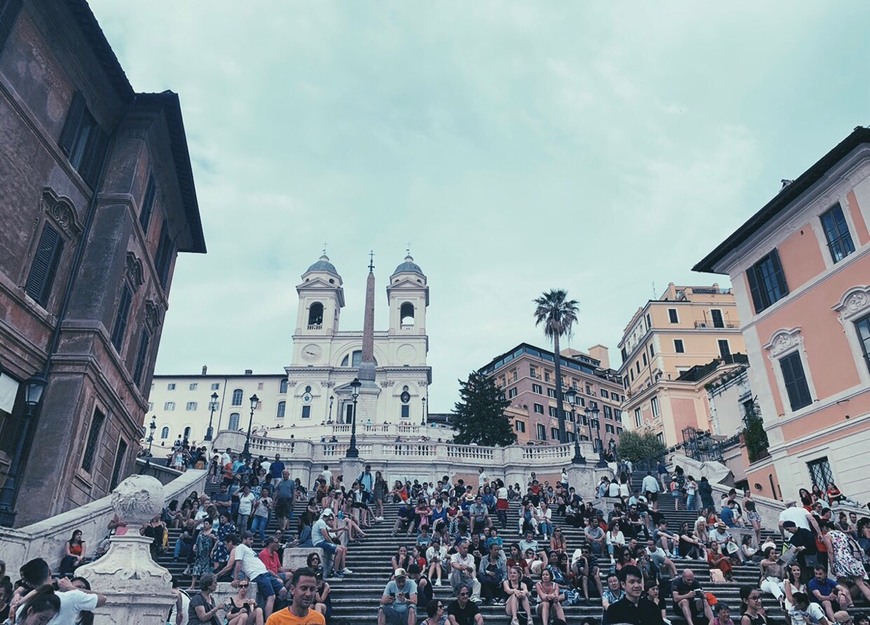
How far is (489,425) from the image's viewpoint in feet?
172

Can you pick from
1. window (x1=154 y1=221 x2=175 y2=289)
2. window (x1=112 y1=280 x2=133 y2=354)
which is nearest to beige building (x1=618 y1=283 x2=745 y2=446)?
window (x1=154 y1=221 x2=175 y2=289)

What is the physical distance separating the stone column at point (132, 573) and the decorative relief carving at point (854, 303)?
2091 centimetres

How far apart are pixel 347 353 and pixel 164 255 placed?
58.8 metres

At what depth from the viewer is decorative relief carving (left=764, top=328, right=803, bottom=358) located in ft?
73.2

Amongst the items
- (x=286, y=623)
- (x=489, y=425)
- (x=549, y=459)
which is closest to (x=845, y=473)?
(x=549, y=459)

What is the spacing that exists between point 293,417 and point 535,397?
100ft

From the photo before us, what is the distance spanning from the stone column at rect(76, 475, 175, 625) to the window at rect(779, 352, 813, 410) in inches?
848

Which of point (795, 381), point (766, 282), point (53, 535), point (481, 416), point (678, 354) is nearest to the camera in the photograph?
point (53, 535)

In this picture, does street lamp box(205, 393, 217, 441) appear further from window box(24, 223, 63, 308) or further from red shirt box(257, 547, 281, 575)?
red shirt box(257, 547, 281, 575)

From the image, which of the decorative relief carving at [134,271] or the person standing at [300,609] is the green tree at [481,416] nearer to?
the decorative relief carving at [134,271]

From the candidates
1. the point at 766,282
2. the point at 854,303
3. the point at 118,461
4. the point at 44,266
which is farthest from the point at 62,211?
the point at 766,282

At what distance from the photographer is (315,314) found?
86.9m

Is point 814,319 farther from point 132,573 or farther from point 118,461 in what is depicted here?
point 118,461

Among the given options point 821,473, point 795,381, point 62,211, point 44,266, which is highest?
point 62,211
